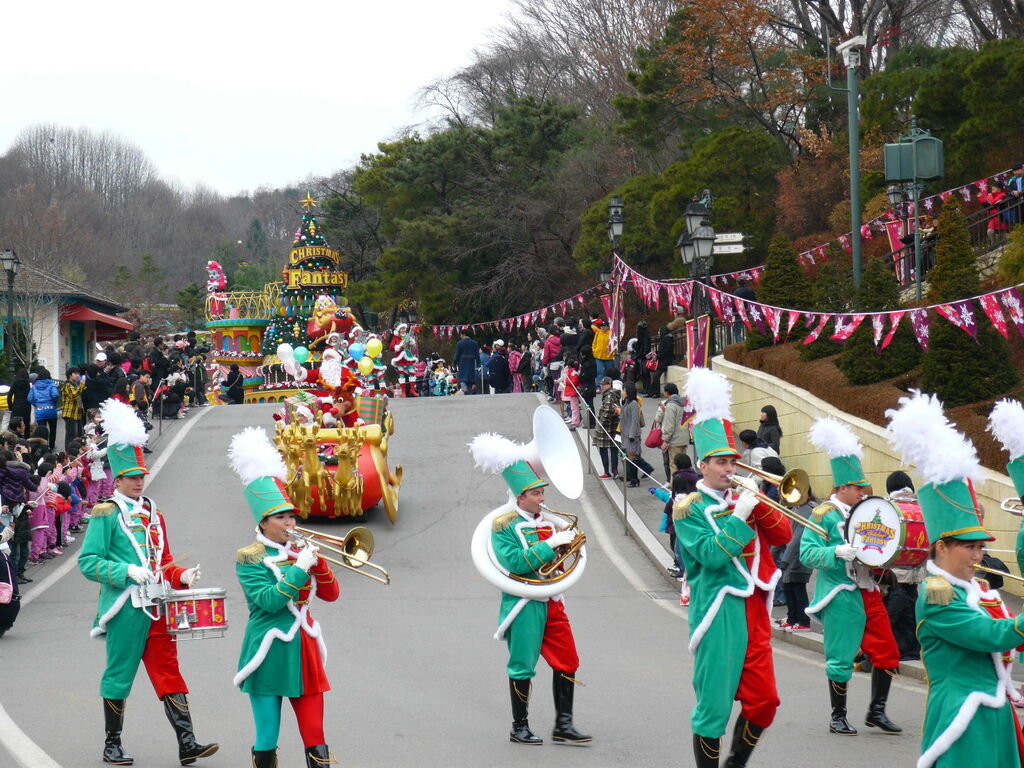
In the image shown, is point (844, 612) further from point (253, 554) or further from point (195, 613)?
point (195, 613)

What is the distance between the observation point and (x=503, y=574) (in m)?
7.89

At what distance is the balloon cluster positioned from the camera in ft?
56.0

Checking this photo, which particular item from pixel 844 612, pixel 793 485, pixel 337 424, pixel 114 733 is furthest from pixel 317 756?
pixel 337 424

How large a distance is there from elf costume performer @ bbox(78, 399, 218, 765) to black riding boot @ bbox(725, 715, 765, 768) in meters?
3.02

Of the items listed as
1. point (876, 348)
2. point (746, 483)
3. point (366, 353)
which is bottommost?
point (746, 483)

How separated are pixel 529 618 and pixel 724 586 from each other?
A: 1623 millimetres

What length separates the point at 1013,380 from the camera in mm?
14906

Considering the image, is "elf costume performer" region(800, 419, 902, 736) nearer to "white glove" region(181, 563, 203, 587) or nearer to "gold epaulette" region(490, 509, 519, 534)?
"gold epaulette" region(490, 509, 519, 534)

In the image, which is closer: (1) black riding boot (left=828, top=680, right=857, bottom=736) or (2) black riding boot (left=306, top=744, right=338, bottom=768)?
(2) black riding boot (left=306, top=744, right=338, bottom=768)

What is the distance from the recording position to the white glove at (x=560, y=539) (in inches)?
302

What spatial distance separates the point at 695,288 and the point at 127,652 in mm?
13648

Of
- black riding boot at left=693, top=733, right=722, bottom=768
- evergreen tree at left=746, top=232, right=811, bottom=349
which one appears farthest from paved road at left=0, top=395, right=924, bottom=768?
evergreen tree at left=746, top=232, right=811, bottom=349

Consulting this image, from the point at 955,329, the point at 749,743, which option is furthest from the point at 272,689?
the point at 955,329

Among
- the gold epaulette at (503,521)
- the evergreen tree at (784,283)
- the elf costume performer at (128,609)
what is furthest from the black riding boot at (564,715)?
the evergreen tree at (784,283)
